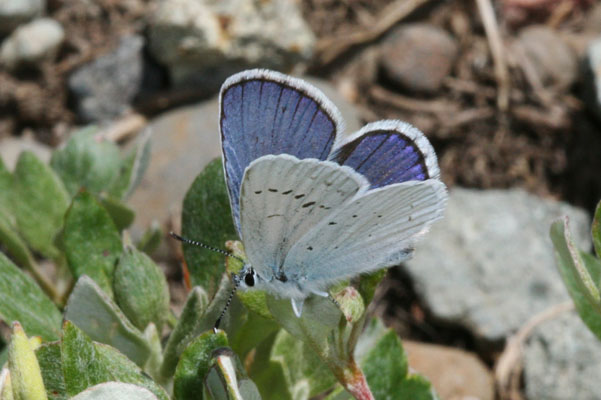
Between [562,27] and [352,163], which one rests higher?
[562,27]

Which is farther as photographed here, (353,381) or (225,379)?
(353,381)

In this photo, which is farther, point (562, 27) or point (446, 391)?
point (562, 27)

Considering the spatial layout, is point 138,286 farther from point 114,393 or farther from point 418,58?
point 418,58

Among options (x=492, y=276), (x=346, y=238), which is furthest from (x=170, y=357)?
(x=492, y=276)

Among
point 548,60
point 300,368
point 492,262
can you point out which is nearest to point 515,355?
point 492,262

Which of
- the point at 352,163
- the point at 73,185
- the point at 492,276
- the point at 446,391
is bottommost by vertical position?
the point at 446,391

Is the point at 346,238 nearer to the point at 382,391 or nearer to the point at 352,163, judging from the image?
the point at 352,163

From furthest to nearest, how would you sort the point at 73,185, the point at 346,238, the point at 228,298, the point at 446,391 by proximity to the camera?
1. the point at 446,391
2. the point at 73,185
3. the point at 346,238
4. the point at 228,298

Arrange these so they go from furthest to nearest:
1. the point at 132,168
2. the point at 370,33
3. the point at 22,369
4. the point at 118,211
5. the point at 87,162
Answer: the point at 370,33, the point at 87,162, the point at 132,168, the point at 118,211, the point at 22,369


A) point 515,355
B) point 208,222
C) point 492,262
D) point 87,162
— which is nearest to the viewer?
point 208,222
